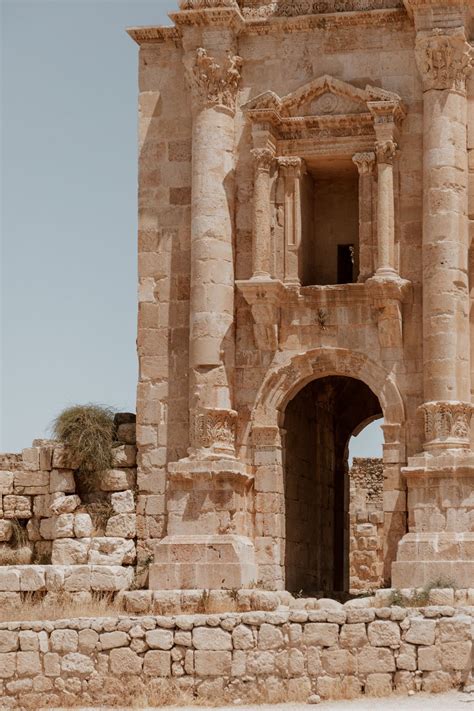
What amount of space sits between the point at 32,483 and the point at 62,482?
1.62ft

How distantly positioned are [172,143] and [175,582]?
6.59m

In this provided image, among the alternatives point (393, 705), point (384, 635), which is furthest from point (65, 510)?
point (393, 705)

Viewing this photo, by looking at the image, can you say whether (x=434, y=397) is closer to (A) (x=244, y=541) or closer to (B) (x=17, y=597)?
(A) (x=244, y=541)

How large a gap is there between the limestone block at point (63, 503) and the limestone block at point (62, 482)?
94 mm

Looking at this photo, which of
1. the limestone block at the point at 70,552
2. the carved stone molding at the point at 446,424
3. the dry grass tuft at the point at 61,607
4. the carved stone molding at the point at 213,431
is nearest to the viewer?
the dry grass tuft at the point at 61,607

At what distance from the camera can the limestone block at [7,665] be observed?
1992 cm

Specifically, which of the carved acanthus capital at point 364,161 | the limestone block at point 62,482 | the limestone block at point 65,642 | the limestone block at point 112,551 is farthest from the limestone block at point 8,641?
the carved acanthus capital at point 364,161

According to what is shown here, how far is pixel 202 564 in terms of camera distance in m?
24.5

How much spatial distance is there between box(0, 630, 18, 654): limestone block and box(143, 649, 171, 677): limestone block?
1.51m

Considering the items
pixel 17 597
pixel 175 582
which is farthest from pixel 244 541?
pixel 17 597

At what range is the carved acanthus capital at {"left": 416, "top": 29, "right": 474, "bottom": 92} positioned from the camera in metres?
25.0

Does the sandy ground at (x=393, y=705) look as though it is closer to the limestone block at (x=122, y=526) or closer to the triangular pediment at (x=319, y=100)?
the limestone block at (x=122, y=526)

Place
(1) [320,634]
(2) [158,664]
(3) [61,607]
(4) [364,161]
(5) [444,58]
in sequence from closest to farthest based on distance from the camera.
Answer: (1) [320,634]
(2) [158,664]
(3) [61,607]
(5) [444,58]
(4) [364,161]

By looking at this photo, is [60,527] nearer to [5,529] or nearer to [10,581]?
[5,529]
